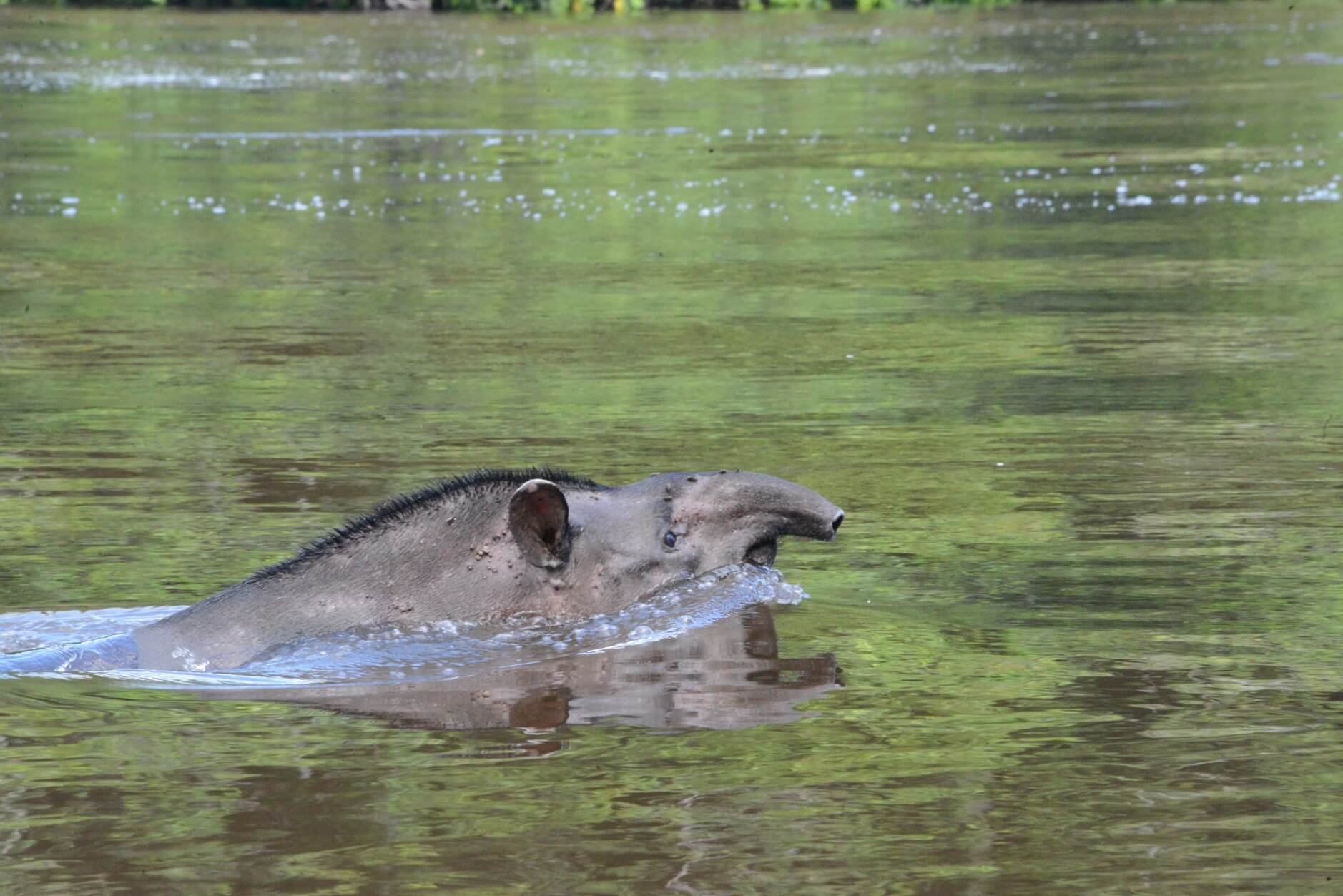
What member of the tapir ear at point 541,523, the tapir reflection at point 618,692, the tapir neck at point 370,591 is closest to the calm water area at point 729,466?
the tapir reflection at point 618,692

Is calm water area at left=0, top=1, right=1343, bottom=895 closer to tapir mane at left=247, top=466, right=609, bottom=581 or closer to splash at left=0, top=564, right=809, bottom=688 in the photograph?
splash at left=0, top=564, right=809, bottom=688

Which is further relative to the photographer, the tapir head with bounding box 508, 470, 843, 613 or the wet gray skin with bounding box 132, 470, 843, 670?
the tapir head with bounding box 508, 470, 843, 613

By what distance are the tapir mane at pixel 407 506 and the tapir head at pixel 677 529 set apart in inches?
7.0

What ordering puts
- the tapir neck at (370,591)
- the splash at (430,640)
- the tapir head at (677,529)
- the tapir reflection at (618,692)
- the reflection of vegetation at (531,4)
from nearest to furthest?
the tapir reflection at (618,692) < the splash at (430,640) < the tapir neck at (370,591) < the tapir head at (677,529) < the reflection of vegetation at (531,4)

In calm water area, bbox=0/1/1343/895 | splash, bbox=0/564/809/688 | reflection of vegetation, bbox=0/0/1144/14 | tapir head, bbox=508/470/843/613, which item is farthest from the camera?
reflection of vegetation, bbox=0/0/1144/14

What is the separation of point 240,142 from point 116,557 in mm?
20014

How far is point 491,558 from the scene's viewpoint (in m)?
7.34

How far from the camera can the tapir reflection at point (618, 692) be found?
669 cm

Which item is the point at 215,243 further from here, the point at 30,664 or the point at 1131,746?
the point at 1131,746

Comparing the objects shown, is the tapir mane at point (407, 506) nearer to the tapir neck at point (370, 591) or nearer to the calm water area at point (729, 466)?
the tapir neck at point (370, 591)

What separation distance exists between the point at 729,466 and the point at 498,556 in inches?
111

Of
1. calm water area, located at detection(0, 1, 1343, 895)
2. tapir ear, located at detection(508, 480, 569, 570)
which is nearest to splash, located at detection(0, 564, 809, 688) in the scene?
calm water area, located at detection(0, 1, 1343, 895)

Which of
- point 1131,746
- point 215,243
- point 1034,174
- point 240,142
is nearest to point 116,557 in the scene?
point 1131,746

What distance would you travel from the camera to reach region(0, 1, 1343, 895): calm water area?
5.66m
